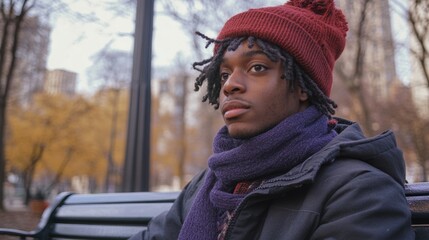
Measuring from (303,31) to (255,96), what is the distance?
0.37m

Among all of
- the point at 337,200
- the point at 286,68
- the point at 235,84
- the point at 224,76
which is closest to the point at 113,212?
the point at 224,76

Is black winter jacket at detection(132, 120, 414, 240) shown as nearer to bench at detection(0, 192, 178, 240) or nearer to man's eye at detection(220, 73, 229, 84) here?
man's eye at detection(220, 73, 229, 84)

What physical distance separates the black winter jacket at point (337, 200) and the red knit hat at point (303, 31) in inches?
14.0

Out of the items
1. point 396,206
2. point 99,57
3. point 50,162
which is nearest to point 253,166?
point 396,206

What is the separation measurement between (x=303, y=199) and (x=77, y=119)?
73.6 feet

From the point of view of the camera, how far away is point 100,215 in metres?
2.94

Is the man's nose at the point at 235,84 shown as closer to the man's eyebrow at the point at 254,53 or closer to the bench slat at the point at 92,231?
the man's eyebrow at the point at 254,53

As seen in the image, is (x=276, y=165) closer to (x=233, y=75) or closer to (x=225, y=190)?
(x=225, y=190)

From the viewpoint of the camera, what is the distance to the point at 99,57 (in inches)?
324

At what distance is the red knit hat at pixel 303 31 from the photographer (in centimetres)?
174

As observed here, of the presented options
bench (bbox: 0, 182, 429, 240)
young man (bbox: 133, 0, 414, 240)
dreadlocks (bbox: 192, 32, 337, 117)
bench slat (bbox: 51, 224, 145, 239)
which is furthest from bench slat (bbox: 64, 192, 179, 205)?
dreadlocks (bbox: 192, 32, 337, 117)

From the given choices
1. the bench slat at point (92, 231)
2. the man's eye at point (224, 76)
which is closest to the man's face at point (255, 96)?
the man's eye at point (224, 76)

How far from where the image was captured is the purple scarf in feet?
5.32

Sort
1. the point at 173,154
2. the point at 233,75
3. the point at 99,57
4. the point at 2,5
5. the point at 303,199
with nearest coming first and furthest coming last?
the point at 303,199, the point at 233,75, the point at 99,57, the point at 2,5, the point at 173,154
